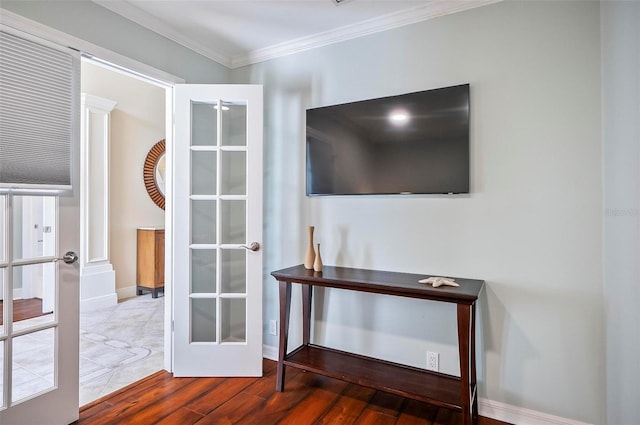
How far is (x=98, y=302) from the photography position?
13.1ft

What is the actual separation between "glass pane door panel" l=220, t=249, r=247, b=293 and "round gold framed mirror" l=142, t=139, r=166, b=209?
9.48ft

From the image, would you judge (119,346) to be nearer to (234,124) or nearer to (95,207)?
(95,207)

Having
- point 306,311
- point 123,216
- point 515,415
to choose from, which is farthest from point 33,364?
point 123,216

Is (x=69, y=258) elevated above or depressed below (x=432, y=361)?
above

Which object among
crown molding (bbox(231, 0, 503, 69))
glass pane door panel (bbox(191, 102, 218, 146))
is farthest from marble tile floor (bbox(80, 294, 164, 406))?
crown molding (bbox(231, 0, 503, 69))

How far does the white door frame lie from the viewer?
171 cm

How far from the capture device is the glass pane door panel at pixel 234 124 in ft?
8.20

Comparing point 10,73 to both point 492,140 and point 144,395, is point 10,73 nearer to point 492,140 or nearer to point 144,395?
point 144,395

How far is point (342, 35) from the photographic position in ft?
7.95

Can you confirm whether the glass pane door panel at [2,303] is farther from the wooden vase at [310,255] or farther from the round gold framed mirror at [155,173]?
the round gold framed mirror at [155,173]

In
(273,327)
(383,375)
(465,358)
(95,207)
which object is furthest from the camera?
(95,207)

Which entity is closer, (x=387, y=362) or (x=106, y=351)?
(x=387, y=362)

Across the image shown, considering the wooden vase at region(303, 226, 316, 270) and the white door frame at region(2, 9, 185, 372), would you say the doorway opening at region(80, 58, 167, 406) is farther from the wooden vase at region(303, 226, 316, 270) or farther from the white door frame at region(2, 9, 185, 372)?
the wooden vase at region(303, 226, 316, 270)

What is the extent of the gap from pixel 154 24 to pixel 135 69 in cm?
37
